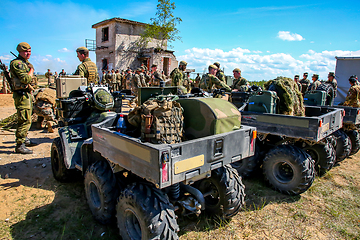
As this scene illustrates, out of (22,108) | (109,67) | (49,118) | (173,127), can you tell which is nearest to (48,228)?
(173,127)

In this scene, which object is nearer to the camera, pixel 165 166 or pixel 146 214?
pixel 165 166

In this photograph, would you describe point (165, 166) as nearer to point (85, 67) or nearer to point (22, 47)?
point (85, 67)

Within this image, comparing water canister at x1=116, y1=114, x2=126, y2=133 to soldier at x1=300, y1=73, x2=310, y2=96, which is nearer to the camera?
water canister at x1=116, y1=114, x2=126, y2=133

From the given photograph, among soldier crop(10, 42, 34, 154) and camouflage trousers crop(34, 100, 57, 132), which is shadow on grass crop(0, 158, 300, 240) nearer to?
soldier crop(10, 42, 34, 154)

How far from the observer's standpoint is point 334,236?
10.6 feet

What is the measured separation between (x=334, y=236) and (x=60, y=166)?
4.31 metres

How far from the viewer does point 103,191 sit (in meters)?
3.03

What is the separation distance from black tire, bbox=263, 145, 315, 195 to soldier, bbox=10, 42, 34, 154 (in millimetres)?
5444

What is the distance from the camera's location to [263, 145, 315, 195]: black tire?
4098 mm

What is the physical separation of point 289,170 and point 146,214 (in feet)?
10.9

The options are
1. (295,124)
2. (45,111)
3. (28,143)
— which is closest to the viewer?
(295,124)

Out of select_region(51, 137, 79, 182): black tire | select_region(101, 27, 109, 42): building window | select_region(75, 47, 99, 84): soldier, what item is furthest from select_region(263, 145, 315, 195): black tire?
select_region(101, 27, 109, 42): building window

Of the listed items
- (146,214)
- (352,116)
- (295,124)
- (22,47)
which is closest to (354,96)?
(352,116)

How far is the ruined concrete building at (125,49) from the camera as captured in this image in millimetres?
27391
